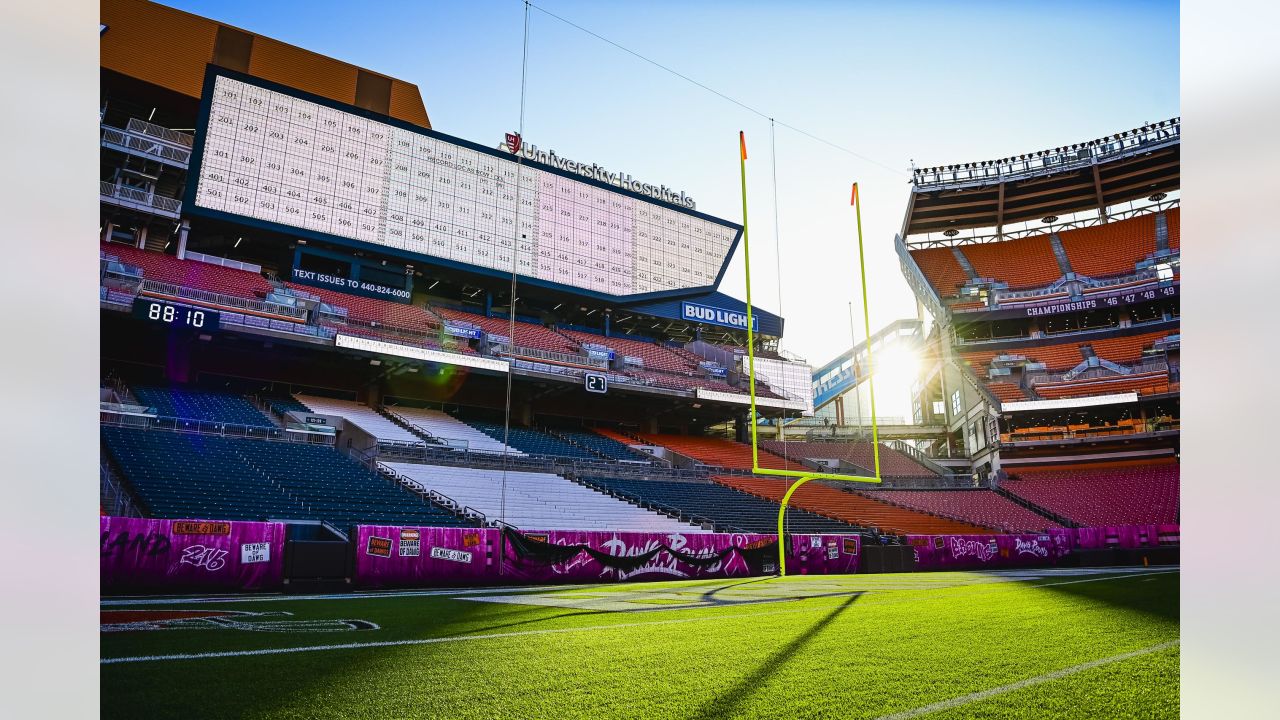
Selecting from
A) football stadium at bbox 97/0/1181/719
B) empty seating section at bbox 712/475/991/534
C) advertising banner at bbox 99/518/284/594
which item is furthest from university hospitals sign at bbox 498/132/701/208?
advertising banner at bbox 99/518/284/594

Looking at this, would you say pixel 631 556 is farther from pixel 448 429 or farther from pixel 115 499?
pixel 448 429

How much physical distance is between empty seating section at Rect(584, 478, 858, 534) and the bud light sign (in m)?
11.8

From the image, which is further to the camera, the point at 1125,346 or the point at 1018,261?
the point at 1018,261

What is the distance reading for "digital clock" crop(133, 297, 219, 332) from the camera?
62.1ft

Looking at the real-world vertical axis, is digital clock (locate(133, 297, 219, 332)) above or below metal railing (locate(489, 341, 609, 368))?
above

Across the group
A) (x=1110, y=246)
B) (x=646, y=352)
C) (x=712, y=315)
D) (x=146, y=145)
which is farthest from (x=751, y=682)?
(x=1110, y=246)

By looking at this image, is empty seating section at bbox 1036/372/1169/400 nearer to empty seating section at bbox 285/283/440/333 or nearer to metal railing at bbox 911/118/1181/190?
metal railing at bbox 911/118/1181/190

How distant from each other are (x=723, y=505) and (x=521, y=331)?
38.6ft

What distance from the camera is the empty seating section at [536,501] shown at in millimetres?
17375

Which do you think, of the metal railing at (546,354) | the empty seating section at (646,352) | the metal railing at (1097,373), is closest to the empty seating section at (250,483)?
the metal railing at (546,354)

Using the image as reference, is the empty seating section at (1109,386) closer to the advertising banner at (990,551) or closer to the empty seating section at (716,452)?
the advertising banner at (990,551)

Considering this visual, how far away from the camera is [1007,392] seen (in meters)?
31.6

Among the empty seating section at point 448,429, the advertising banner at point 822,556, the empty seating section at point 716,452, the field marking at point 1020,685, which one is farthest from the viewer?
the empty seating section at point 716,452

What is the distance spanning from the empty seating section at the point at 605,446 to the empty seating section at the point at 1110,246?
23753 millimetres
